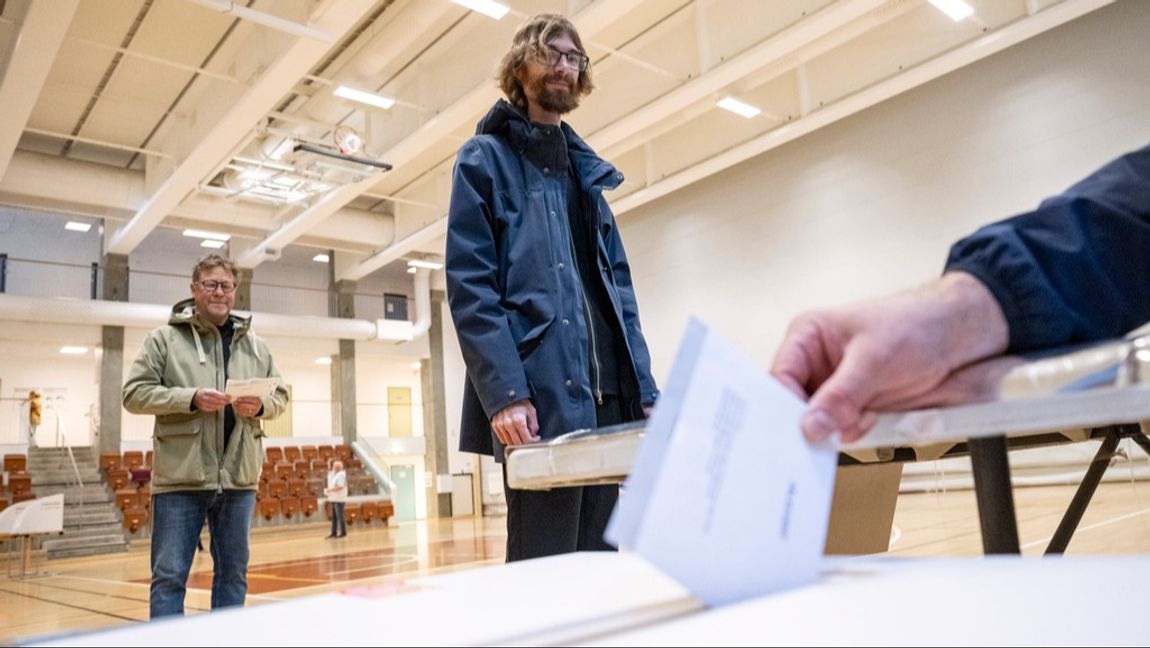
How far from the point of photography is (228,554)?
2729 mm

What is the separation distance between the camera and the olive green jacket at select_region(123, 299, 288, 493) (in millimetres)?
2666

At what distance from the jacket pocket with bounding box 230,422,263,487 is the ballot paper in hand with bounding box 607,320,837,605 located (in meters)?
2.75

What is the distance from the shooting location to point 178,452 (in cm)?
267

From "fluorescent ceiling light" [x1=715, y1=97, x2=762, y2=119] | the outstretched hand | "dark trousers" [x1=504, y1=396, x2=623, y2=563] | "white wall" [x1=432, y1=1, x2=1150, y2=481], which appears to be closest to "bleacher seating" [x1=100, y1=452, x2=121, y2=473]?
"white wall" [x1=432, y1=1, x2=1150, y2=481]

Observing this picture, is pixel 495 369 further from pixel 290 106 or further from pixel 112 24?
pixel 290 106

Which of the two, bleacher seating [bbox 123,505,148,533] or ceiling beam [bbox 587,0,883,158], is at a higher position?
ceiling beam [bbox 587,0,883,158]

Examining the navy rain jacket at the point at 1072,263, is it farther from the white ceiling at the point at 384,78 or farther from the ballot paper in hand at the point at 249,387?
the white ceiling at the point at 384,78

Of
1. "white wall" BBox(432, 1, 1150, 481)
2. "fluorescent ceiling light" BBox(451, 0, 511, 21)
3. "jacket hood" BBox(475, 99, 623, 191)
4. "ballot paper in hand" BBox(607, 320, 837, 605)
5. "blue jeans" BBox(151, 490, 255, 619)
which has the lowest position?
"blue jeans" BBox(151, 490, 255, 619)

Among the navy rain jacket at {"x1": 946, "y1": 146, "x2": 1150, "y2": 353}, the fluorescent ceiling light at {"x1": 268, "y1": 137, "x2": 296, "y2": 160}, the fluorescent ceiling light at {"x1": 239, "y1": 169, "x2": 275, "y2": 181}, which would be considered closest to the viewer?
the navy rain jacket at {"x1": 946, "y1": 146, "x2": 1150, "y2": 353}

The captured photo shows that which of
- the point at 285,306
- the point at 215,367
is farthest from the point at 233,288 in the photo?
the point at 285,306

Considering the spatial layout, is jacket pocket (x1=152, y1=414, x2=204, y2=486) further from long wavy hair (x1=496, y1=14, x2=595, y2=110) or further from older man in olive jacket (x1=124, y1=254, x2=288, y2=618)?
long wavy hair (x1=496, y1=14, x2=595, y2=110)

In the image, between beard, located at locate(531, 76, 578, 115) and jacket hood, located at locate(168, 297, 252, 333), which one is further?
jacket hood, located at locate(168, 297, 252, 333)

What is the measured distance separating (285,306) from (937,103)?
526 inches

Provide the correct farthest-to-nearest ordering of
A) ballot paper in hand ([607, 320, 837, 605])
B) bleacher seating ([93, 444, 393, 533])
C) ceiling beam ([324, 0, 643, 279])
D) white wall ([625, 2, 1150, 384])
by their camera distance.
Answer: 1. bleacher seating ([93, 444, 393, 533])
2. white wall ([625, 2, 1150, 384])
3. ceiling beam ([324, 0, 643, 279])
4. ballot paper in hand ([607, 320, 837, 605])
